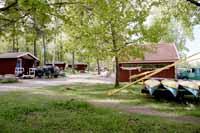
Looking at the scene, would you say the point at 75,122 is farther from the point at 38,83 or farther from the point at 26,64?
the point at 26,64

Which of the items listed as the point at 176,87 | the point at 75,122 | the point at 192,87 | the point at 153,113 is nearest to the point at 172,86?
the point at 176,87

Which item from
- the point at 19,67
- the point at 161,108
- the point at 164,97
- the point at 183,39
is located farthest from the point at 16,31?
the point at 183,39

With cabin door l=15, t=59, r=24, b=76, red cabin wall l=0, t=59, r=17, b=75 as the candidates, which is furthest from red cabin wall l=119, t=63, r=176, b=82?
red cabin wall l=0, t=59, r=17, b=75

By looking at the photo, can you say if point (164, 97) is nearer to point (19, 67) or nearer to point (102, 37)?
point (102, 37)

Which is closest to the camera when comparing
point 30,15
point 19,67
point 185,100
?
point 30,15

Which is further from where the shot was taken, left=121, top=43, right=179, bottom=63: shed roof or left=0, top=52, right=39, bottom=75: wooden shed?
left=0, top=52, right=39, bottom=75: wooden shed

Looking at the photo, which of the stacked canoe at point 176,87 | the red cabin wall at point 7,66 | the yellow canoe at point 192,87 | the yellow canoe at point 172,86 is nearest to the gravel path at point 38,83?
the red cabin wall at point 7,66

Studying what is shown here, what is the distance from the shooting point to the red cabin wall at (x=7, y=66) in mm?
35906

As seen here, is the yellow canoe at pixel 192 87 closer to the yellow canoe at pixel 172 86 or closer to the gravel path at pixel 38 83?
the yellow canoe at pixel 172 86

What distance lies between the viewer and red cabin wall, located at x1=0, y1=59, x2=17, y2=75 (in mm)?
35906

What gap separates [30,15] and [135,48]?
→ 1493 cm

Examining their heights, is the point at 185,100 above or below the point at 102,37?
below

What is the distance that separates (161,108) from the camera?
1191 cm

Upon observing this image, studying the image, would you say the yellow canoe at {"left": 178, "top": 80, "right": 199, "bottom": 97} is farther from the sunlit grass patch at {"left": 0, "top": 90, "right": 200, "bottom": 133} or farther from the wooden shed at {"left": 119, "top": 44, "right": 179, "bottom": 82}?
the wooden shed at {"left": 119, "top": 44, "right": 179, "bottom": 82}
